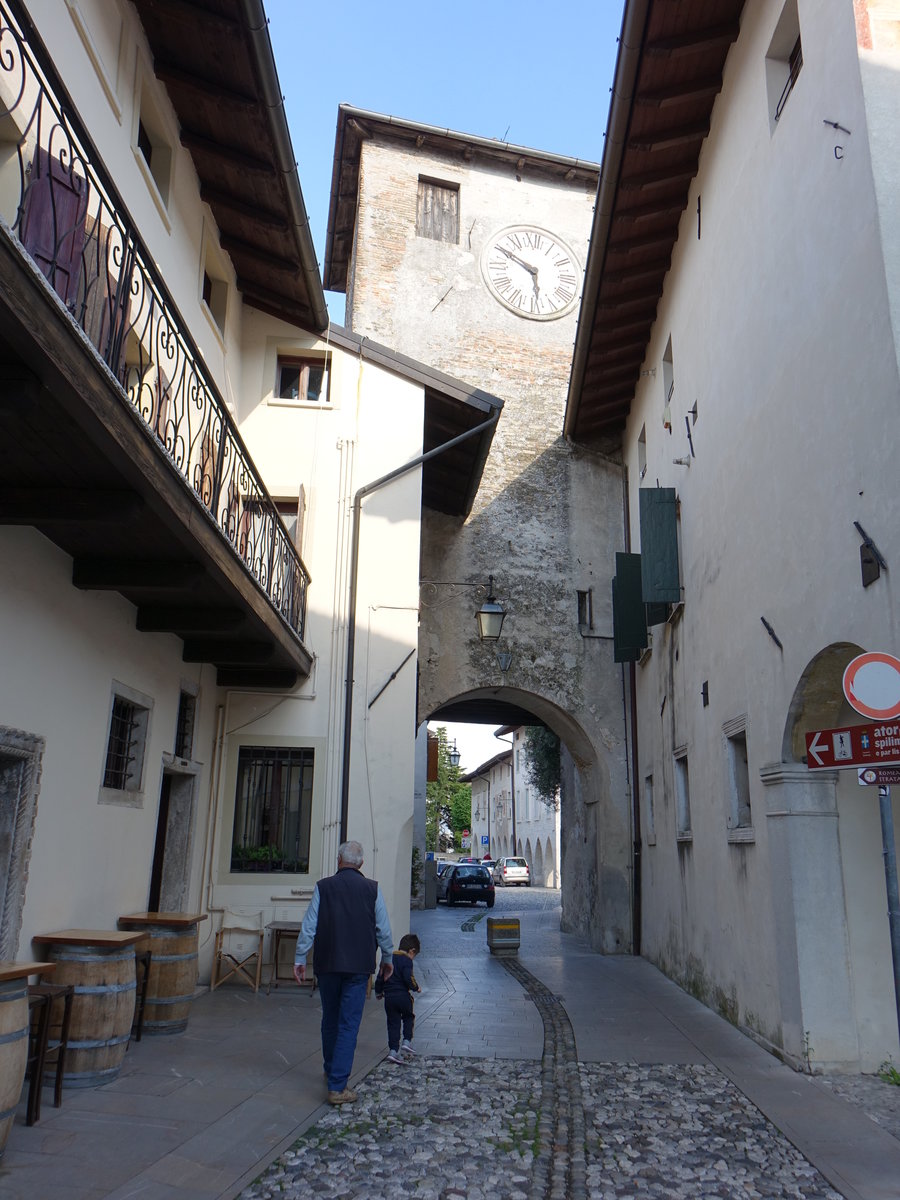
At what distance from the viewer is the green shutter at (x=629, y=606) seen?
13656 millimetres

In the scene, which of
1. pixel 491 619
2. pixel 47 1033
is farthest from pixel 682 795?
pixel 47 1033

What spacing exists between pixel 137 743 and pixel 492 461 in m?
8.84

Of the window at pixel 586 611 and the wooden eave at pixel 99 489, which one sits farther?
the window at pixel 586 611

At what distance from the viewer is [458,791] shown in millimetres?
67750

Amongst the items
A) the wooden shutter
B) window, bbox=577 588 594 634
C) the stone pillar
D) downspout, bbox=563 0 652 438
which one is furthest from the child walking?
window, bbox=577 588 594 634

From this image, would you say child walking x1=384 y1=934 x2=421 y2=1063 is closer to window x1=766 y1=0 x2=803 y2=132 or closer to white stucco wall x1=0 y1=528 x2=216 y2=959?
white stucco wall x1=0 y1=528 x2=216 y2=959

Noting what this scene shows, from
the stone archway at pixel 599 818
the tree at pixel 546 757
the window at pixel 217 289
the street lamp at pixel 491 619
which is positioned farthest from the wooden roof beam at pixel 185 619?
the tree at pixel 546 757

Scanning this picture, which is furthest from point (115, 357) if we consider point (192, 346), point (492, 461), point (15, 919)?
point (492, 461)

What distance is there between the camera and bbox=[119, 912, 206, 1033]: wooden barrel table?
730 centimetres

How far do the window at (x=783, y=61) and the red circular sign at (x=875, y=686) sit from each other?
17.5 feet

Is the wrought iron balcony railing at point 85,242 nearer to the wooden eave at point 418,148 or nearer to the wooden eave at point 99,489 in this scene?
the wooden eave at point 99,489

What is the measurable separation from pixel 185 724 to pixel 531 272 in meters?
11.4

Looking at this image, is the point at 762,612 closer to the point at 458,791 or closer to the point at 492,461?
the point at 492,461

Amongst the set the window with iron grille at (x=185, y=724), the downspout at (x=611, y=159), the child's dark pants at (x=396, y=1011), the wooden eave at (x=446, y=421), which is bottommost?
the child's dark pants at (x=396, y=1011)
